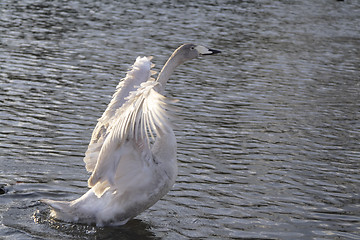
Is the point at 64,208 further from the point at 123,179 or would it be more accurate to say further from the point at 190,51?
the point at 190,51

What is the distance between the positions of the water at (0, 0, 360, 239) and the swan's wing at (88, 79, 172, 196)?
478 mm

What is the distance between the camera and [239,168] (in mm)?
10734

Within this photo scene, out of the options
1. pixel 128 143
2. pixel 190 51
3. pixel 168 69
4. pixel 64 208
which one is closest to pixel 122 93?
pixel 168 69

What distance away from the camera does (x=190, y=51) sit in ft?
30.8

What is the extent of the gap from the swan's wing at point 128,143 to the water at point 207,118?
1.57 feet

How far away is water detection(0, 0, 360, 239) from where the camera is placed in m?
8.93

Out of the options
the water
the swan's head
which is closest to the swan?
the water

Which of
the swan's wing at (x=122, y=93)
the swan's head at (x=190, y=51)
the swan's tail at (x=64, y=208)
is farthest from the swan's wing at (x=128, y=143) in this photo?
the swan's head at (x=190, y=51)

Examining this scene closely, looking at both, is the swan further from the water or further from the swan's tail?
the water

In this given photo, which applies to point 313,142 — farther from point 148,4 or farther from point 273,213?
Answer: point 148,4

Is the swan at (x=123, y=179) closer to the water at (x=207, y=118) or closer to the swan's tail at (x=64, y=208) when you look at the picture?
the swan's tail at (x=64, y=208)

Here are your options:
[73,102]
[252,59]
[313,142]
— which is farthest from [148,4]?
[313,142]

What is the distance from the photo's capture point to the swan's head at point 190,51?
30.6 ft

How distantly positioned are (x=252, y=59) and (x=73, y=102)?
684 cm
